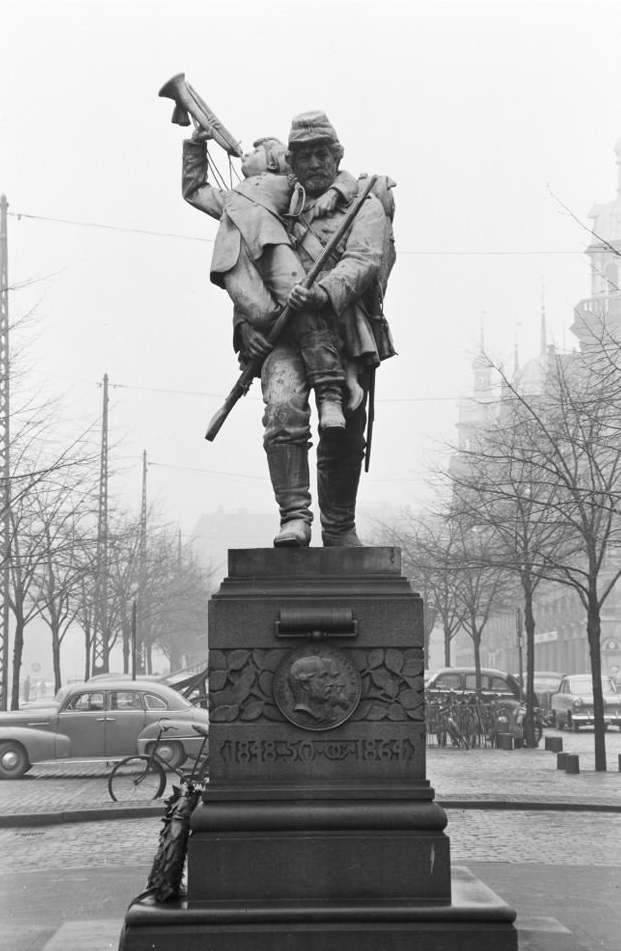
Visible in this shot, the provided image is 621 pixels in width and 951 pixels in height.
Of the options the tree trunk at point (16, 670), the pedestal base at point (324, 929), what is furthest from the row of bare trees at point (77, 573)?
the pedestal base at point (324, 929)

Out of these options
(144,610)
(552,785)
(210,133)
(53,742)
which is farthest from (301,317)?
(144,610)

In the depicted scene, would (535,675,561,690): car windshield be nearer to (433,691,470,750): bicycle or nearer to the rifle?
(433,691,470,750): bicycle

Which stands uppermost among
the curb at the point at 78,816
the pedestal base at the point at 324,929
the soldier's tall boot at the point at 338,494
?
the soldier's tall boot at the point at 338,494

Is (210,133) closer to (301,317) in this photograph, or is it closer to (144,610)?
(301,317)

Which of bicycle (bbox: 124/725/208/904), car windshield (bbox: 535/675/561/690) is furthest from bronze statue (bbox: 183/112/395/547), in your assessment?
car windshield (bbox: 535/675/561/690)

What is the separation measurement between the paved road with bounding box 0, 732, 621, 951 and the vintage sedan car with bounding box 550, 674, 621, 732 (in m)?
13.1

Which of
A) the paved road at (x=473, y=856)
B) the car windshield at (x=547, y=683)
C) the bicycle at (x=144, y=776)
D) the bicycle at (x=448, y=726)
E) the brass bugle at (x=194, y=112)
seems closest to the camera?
the paved road at (x=473, y=856)

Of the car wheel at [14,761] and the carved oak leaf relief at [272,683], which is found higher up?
the carved oak leaf relief at [272,683]

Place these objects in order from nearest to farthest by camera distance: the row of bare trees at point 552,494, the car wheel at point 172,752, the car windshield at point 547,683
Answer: the row of bare trees at point 552,494, the car wheel at point 172,752, the car windshield at point 547,683

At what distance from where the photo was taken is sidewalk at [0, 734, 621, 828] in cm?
1501

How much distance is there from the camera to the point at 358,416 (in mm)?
7004

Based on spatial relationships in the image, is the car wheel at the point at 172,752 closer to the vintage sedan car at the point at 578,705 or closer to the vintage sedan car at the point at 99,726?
the vintage sedan car at the point at 99,726

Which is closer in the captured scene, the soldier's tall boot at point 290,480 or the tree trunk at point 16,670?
the soldier's tall boot at point 290,480

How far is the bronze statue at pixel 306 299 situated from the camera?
6.67 meters
